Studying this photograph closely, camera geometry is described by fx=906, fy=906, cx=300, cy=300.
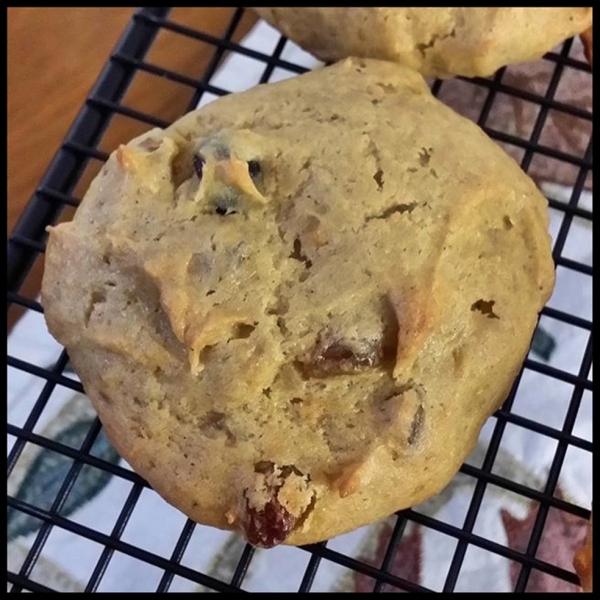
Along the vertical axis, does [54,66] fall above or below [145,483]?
above

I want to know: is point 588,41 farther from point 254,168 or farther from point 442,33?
point 254,168

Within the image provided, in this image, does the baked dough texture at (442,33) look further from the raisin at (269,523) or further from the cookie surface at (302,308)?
the raisin at (269,523)

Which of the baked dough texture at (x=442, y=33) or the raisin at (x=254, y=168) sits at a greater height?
the baked dough texture at (x=442, y=33)

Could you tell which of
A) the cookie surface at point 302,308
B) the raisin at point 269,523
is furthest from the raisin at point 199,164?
the raisin at point 269,523

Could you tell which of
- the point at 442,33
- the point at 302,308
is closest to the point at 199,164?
the point at 302,308

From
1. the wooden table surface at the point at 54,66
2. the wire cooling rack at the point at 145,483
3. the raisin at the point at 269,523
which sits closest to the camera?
the raisin at the point at 269,523

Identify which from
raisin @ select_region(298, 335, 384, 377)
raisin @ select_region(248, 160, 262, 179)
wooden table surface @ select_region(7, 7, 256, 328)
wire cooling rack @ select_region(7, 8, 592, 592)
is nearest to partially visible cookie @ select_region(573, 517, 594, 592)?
wire cooling rack @ select_region(7, 8, 592, 592)

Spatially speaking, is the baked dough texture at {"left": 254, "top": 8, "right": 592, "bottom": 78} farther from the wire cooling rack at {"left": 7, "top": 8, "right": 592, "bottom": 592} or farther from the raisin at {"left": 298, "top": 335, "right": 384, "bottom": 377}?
the raisin at {"left": 298, "top": 335, "right": 384, "bottom": 377}
